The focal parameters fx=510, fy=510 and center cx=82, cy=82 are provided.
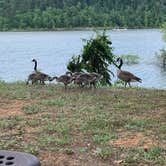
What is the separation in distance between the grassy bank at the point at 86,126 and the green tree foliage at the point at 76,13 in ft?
319

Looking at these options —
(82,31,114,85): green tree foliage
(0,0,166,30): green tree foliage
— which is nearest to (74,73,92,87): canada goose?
(82,31,114,85): green tree foliage

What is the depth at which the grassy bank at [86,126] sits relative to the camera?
252 inches

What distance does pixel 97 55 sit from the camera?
18.2 m

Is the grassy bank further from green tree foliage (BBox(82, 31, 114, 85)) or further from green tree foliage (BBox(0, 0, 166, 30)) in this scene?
green tree foliage (BBox(0, 0, 166, 30))

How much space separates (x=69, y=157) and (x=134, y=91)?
5837 millimetres

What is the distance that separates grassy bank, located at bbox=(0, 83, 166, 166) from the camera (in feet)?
21.0

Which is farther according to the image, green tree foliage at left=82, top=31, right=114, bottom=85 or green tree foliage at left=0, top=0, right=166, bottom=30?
green tree foliage at left=0, top=0, right=166, bottom=30

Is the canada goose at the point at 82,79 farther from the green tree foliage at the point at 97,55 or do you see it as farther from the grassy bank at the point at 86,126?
the green tree foliage at the point at 97,55

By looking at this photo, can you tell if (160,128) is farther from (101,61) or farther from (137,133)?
(101,61)

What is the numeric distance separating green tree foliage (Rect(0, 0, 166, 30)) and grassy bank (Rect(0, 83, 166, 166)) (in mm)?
97093

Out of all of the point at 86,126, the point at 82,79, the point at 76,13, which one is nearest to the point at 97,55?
the point at 82,79

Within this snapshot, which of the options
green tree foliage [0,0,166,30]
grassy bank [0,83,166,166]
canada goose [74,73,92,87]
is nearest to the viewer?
grassy bank [0,83,166,166]

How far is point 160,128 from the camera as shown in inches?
307

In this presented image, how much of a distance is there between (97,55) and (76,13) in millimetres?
94249
